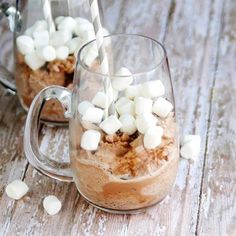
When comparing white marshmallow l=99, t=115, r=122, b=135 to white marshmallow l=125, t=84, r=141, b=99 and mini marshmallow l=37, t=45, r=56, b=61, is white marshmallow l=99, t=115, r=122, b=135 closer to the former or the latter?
white marshmallow l=125, t=84, r=141, b=99

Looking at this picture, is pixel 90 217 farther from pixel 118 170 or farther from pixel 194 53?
pixel 194 53

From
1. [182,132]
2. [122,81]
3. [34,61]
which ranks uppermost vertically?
[122,81]

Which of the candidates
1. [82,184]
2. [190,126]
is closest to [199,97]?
[190,126]

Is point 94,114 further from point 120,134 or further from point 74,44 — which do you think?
point 74,44

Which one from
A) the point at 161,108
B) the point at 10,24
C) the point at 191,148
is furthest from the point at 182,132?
the point at 10,24

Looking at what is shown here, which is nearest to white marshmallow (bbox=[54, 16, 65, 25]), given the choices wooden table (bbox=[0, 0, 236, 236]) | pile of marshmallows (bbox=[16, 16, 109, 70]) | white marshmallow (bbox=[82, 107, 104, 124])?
pile of marshmallows (bbox=[16, 16, 109, 70])
